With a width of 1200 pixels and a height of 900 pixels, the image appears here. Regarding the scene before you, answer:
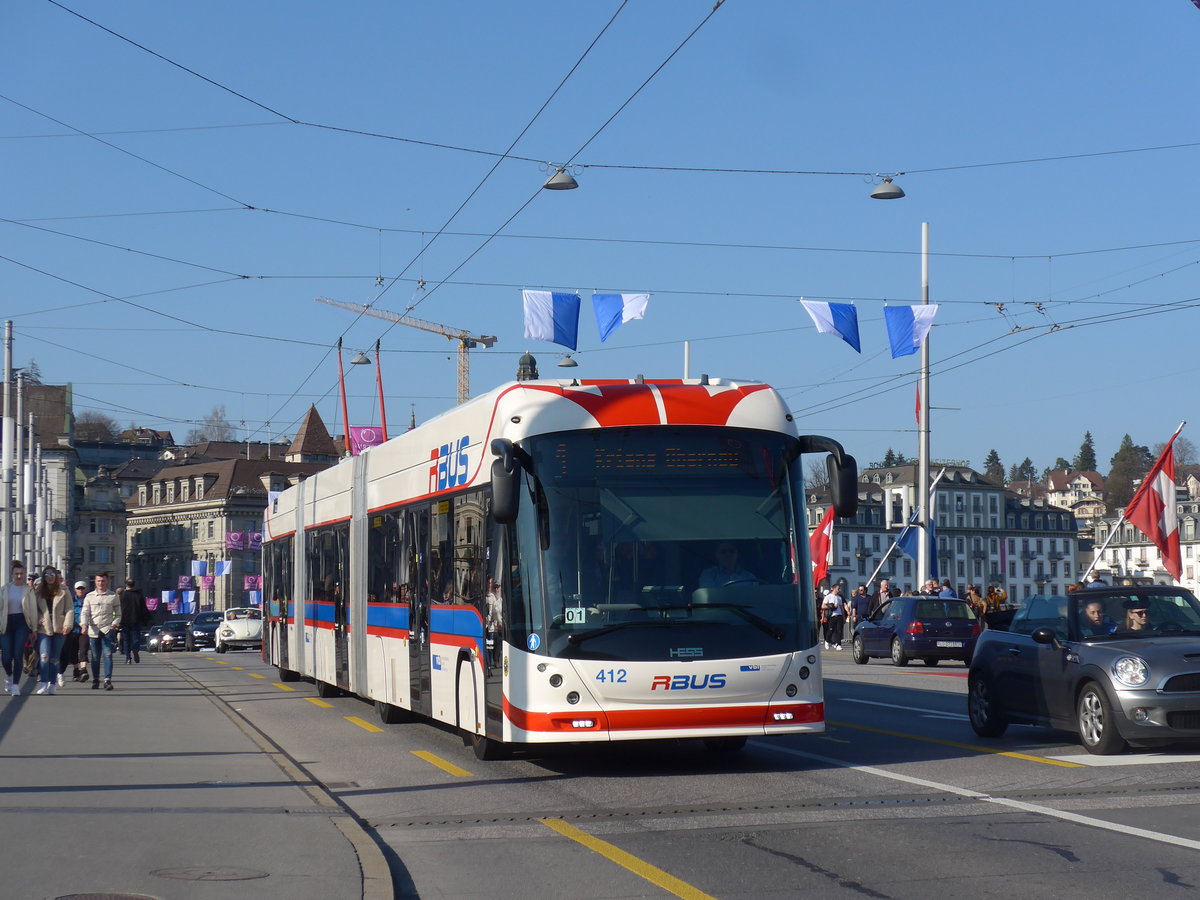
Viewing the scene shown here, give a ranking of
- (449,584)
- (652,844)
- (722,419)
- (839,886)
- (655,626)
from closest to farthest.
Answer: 1. (839,886)
2. (652,844)
3. (655,626)
4. (722,419)
5. (449,584)

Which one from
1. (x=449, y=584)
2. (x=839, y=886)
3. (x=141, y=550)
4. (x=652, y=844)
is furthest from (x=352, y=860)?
(x=141, y=550)

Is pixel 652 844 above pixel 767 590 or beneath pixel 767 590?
beneath

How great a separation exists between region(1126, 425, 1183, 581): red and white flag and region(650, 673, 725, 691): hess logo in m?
19.9

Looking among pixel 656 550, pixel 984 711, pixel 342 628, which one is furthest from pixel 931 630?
pixel 656 550

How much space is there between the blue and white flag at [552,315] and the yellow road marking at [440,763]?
13138 millimetres

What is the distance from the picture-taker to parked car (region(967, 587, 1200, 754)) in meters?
13.0

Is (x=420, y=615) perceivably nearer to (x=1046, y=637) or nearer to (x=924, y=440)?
(x=1046, y=637)

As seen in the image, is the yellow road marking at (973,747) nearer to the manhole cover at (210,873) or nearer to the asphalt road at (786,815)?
the asphalt road at (786,815)

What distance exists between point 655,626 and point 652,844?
2999mm

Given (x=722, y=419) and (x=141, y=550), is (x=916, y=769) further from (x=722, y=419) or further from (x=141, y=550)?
(x=141, y=550)

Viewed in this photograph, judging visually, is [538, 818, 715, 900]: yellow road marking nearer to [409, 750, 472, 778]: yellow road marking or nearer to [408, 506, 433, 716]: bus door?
[409, 750, 472, 778]: yellow road marking

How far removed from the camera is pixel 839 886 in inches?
320

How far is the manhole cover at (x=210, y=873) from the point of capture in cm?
812

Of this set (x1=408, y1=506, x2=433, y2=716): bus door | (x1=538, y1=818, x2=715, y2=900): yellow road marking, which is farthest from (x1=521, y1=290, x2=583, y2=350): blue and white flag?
(x1=538, y1=818, x2=715, y2=900): yellow road marking
